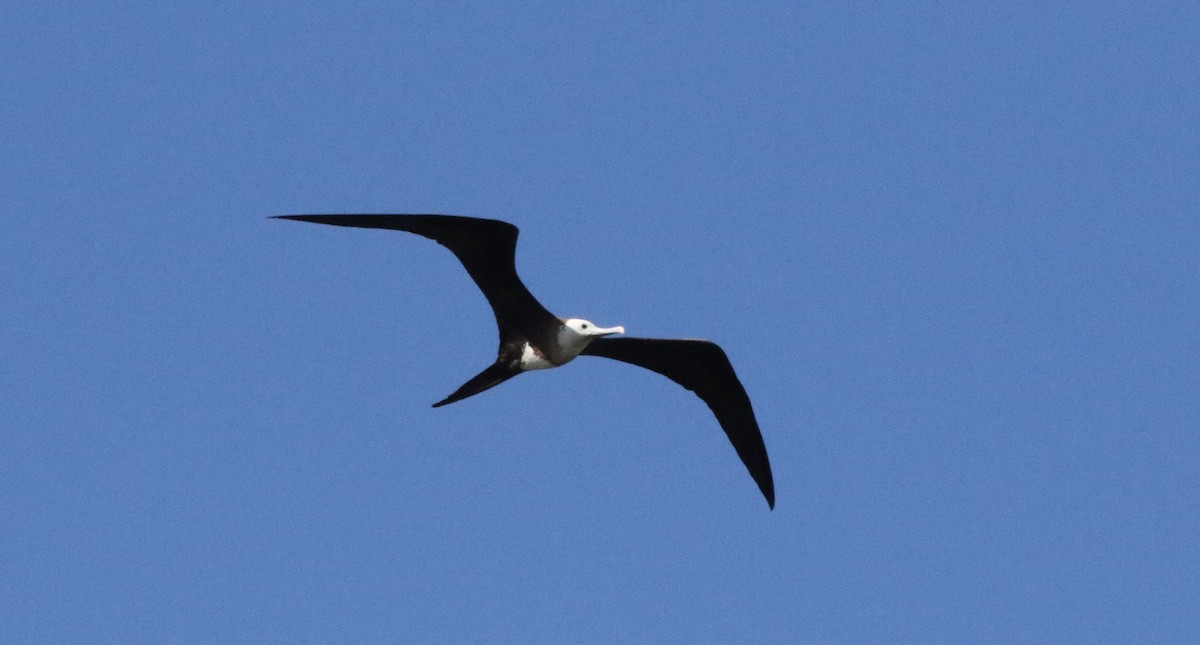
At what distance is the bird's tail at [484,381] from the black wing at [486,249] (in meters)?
0.21

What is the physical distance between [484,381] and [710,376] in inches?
66.7

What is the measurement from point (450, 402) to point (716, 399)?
6.36ft

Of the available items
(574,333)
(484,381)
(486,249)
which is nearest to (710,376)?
(574,333)

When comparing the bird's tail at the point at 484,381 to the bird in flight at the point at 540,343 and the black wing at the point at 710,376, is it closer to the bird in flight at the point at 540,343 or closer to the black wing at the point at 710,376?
the bird in flight at the point at 540,343

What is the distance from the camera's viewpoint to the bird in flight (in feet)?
31.6

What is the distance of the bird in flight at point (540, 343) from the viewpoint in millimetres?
9625

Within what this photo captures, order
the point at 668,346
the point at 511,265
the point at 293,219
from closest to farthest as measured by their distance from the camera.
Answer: the point at 293,219
the point at 511,265
the point at 668,346

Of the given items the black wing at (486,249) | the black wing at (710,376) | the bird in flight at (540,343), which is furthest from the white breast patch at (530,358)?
the black wing at (710,376)

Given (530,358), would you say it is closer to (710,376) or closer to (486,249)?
(486,249)

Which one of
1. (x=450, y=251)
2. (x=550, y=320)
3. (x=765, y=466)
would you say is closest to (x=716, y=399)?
(x=765, y=466)

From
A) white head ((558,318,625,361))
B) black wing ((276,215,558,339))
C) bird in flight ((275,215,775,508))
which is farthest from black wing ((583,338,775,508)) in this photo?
black wing ((276,215,558,339))

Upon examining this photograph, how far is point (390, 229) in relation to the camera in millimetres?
9516

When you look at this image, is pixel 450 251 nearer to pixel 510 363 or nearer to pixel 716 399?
pixel 510 363

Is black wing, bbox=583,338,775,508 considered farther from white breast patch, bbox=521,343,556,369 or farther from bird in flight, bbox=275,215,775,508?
white breast patch, bbox=521,343,556,369
